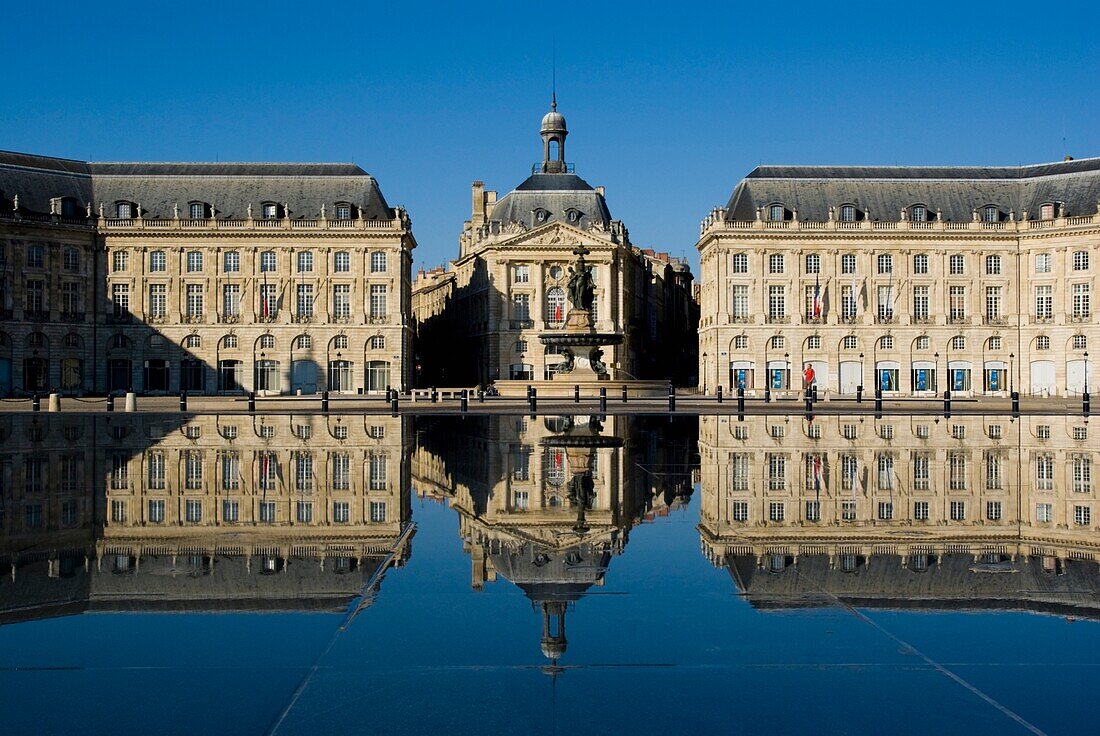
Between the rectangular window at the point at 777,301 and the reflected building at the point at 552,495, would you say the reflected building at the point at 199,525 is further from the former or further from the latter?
the rectangular window at the point at 777,301

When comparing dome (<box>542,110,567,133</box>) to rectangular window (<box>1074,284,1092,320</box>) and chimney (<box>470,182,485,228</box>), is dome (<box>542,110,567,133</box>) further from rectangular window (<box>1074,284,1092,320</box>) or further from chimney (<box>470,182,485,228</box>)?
rectangular window (<box>1074,284,1092,320</box>)

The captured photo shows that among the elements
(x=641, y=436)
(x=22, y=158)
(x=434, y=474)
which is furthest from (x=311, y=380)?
(x=434, y=474)

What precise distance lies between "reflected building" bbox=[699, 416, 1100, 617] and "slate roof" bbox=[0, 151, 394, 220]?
68640mm

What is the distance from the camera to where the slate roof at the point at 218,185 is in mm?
88625

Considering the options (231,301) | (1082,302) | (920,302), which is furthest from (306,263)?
(1082,302)

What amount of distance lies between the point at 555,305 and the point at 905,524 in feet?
274

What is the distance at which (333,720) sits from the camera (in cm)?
646

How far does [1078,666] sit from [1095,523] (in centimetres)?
754

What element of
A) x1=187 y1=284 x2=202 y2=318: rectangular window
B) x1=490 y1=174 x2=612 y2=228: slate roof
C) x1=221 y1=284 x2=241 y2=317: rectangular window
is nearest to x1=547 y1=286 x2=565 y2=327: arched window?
x1=490 y1=174 x2=612 y2=228: slate roof

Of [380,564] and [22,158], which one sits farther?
[22,158]

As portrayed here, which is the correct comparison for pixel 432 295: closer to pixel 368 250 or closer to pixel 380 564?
pixel 368 250

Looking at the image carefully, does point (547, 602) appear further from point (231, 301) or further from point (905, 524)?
point (231, 301)

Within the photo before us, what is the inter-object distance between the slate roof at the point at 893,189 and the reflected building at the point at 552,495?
65599 millimetres

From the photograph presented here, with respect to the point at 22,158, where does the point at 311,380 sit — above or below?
below
